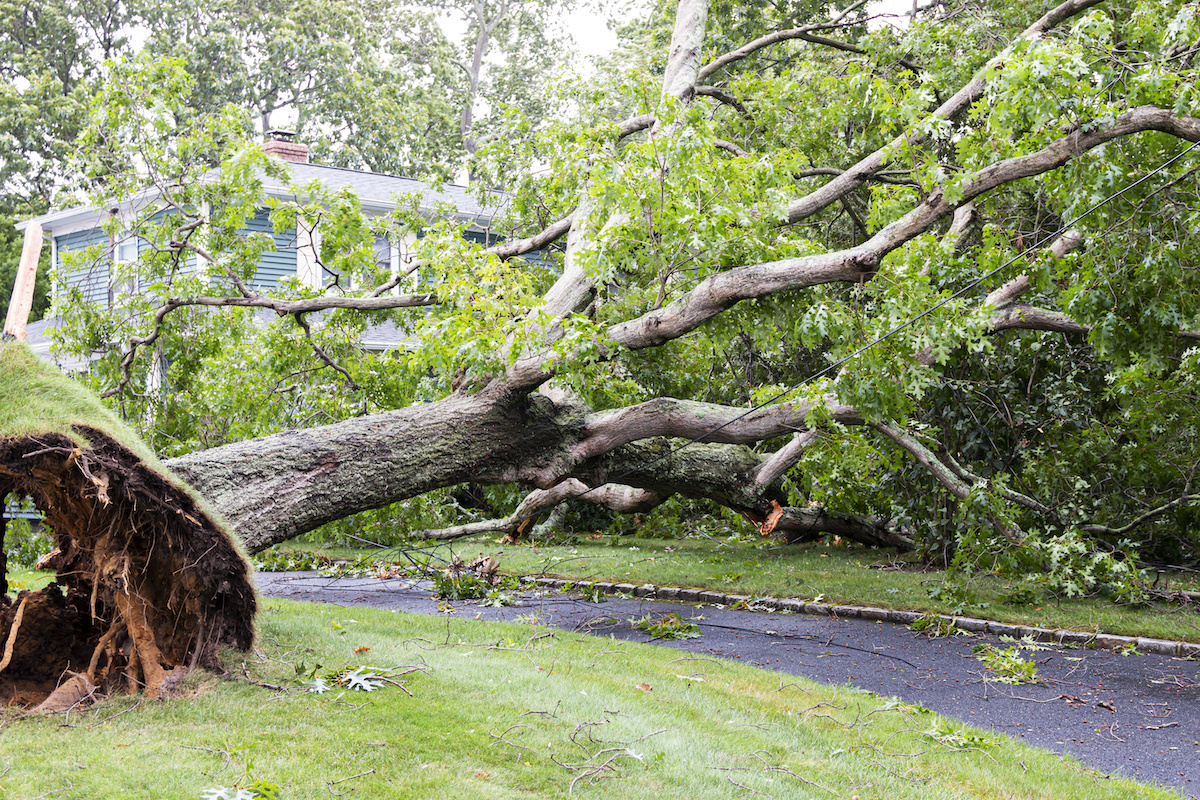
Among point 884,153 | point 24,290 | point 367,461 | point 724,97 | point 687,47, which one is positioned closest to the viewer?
point 24,290

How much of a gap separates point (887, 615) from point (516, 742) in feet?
19.5

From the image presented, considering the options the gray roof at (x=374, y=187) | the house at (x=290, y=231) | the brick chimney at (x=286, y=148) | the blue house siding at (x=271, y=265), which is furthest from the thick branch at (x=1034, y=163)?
the brick chimney at (x=286, y=148)

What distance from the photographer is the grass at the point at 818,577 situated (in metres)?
9.22

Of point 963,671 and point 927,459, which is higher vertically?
point 927,459

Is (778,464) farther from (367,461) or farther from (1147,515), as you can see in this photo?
(367,461)

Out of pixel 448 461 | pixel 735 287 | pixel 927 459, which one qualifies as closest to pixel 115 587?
pixel 448 461

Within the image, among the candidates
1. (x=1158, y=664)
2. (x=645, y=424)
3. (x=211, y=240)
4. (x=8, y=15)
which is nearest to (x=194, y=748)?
(x=645, y=424)

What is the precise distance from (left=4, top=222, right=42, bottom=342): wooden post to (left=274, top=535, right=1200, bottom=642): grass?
733cm

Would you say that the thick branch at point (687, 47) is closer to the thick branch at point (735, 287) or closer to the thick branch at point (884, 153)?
the thick branch at point (884, 153)

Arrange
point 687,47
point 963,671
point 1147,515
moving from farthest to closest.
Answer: point 687,47
point 1147,515
point 963,671

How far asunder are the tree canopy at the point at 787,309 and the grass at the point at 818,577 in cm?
44

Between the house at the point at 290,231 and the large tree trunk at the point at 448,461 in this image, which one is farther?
the house at the point at 290,231

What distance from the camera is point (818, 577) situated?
38.3 ft

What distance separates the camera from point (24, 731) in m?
4.57
